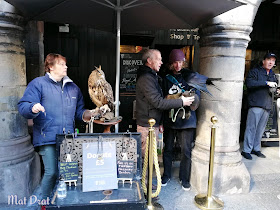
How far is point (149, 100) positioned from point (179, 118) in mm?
646

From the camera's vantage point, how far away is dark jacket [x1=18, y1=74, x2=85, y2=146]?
277 centimetres

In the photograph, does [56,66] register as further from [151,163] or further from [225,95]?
[225,95]

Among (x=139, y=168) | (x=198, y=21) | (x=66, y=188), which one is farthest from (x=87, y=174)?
(x=198, y=21)

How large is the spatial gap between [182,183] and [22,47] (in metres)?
3.29

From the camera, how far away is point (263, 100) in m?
5.32

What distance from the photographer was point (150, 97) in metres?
3.45

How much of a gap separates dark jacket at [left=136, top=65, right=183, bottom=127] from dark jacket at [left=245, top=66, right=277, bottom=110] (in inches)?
103

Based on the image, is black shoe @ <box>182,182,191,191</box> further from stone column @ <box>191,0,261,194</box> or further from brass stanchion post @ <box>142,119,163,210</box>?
brass stanchion post @ <box>142,119,163,210</box>

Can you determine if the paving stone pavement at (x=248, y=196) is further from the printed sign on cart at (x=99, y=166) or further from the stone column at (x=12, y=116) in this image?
the stone column at (x=12, y=116)

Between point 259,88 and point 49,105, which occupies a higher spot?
point 259,88

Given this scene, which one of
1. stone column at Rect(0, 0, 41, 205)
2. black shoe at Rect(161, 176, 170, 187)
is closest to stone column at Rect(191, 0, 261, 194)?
black shoe at Rect(161, 176, 170, 187)

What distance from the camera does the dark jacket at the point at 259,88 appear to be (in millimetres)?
5250

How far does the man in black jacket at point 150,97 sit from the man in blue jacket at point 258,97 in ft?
8.54

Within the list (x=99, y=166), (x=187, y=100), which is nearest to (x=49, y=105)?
(x=99, y=166)
